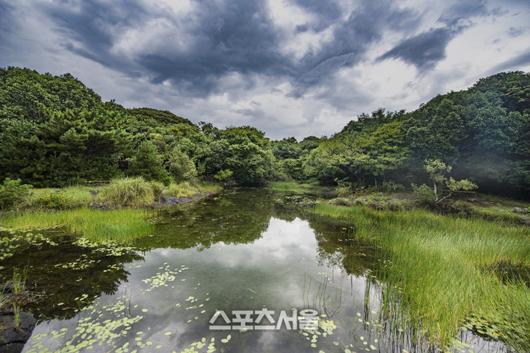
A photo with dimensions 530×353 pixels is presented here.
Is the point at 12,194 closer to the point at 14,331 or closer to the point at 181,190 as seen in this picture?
the point at 14,331

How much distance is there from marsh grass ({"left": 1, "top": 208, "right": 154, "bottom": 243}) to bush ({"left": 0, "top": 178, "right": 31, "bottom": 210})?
1.12 meters

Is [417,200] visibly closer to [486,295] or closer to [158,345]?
[486,295]

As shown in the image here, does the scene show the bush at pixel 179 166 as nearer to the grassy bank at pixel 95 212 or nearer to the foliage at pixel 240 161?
the grassy bank at pixel 95 212

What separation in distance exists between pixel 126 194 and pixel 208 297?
9.72 meters

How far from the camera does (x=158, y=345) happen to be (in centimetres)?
306

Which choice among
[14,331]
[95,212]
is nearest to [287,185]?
[95,212]

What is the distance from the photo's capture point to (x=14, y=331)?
2992 millimetres

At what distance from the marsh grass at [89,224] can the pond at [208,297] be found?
431 millimetres

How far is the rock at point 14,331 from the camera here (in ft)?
9.27

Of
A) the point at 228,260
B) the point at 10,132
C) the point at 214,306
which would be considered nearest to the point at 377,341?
the point at 214,306

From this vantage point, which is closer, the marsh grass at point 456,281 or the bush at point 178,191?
the marsh grass at point 456,281

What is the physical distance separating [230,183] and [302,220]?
18.4 meters

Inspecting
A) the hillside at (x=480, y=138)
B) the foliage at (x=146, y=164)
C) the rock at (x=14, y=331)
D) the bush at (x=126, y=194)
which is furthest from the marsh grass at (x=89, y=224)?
the hillside at (x=480, y=138)

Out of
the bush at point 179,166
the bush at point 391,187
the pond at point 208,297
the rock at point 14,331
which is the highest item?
the bush at point 179,166
